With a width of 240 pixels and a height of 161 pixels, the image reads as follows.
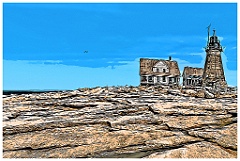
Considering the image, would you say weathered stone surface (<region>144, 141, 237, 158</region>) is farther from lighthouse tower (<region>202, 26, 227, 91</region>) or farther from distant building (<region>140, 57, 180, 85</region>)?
distant building (<region>140, 57, 180, 85</region>)

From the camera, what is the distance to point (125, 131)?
36.8 feet

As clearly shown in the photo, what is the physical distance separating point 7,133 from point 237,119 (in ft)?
32.0

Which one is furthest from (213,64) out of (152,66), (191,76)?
(152,66)

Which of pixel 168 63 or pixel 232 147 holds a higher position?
pixel 168 63

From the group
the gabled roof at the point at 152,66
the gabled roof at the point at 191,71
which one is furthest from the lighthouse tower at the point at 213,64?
the gabled roof at the point at 191,71

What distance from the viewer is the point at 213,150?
9.99 metres

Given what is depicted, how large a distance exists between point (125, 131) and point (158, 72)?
29.4m

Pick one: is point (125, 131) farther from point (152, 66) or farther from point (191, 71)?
point (191, 71)

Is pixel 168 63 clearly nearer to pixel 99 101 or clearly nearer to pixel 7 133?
pixel 99 101

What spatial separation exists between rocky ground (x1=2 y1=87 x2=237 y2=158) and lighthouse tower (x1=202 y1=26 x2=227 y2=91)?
24.2 metres

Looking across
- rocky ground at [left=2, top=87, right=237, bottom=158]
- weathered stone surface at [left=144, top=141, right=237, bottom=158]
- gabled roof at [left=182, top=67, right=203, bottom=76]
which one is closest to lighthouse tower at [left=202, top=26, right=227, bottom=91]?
gabled roof at [left=182, top=67, right=203, bottom=76]

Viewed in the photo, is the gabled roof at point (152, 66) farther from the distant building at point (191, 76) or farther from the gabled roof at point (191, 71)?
the distant building at point (191, 76)

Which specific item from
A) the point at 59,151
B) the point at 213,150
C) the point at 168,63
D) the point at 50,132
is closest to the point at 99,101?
the point at 50,132

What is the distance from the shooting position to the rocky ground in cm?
999
